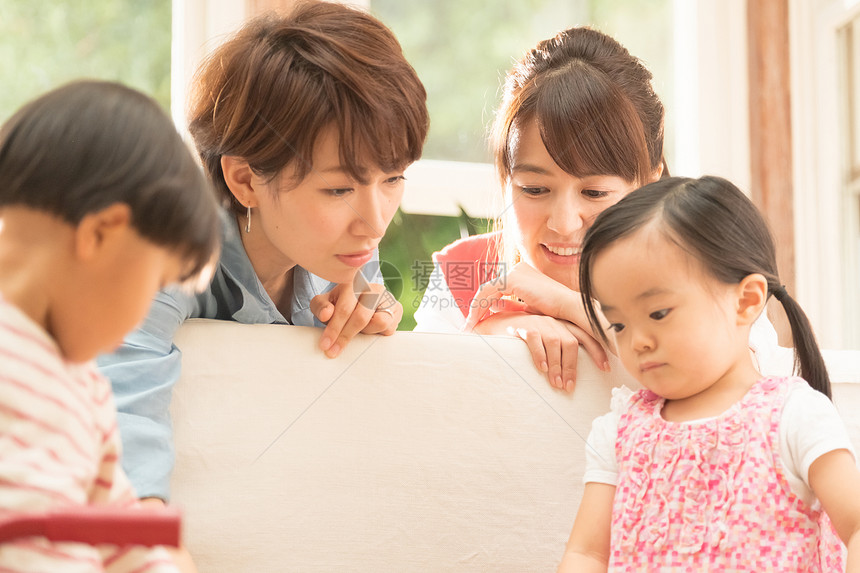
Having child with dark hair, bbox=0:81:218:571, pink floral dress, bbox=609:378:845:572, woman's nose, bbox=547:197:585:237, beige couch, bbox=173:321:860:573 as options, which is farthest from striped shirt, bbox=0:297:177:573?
woman's nose, bbox=547:197:585:237

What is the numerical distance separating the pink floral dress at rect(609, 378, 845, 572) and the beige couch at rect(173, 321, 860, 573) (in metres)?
0.18

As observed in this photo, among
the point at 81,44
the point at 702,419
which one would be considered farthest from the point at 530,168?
the point at 81,44

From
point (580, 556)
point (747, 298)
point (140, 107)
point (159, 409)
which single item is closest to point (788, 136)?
point (747, 298)

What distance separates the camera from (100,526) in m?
0.49

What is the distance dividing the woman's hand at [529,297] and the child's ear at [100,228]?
73 centimetres

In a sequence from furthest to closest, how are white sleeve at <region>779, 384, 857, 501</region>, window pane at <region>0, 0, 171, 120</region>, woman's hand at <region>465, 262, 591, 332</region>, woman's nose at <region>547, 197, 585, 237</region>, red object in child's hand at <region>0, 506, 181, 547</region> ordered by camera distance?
window pane at <region>0, 0, 171, 120</region> → woman's nose at <region>547, 197, 585, 237</region> → woman's hand at <region>465, 262, 591, 332</region> → white sleeve at <region>779, 384, 857, 501</region> → red object in child's hand at <region>0, 506, 181, 547</region>

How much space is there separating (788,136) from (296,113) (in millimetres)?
1681

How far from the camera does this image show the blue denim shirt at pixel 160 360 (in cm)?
90

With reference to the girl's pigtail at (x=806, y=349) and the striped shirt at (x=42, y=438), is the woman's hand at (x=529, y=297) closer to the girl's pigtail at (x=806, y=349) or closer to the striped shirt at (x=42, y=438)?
the girl's pigtail at (x=806, y=349)

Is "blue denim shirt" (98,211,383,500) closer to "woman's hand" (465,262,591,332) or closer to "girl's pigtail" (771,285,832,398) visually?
"woman's hand" (465,262,591,332)

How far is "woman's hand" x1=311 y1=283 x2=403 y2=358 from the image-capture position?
1.06m

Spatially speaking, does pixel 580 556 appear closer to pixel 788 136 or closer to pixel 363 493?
pixel 363 493

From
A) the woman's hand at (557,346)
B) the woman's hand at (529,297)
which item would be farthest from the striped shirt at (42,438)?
the woman's hand at (529,297)

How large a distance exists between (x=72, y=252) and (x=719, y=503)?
0.62 m
